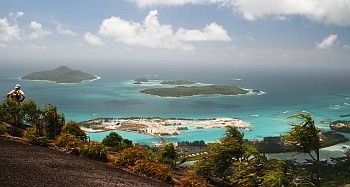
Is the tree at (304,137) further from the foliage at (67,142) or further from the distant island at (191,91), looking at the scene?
the distant island at (191,91)

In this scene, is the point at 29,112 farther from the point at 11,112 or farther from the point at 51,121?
the point at 51,121

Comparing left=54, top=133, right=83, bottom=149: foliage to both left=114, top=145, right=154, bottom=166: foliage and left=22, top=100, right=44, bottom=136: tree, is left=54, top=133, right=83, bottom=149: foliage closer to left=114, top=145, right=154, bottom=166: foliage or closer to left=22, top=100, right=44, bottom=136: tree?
left=114, top=145, right=154, bottom=166: foliage

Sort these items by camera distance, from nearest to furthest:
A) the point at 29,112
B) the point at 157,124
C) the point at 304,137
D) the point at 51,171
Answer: the point at 51,171 < the point at 304,137 < the point at 29,112 < the point at 157,124

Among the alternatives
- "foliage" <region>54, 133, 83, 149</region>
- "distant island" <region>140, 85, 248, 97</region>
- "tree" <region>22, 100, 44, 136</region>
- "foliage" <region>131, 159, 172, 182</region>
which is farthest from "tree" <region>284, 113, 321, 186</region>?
"distant island" <region>140, 85, 248, 97</region>

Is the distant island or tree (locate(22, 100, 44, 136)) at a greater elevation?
the distant island

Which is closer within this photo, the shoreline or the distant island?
the shoreline

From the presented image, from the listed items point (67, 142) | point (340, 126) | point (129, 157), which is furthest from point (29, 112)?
point (340, 126)

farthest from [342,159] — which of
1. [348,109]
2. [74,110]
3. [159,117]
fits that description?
[74,110]

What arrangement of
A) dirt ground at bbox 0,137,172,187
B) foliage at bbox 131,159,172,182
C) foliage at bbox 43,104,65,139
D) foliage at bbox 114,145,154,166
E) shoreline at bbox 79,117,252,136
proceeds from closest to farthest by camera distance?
dirt ground at bbox 0,137,172,187 → foliage at bbox 131,159,172,182 → foliage at bbox 114,145,154,166 → foliage at bbox 43,104,65,139 → shoreline at bbox 79,117,252,136
